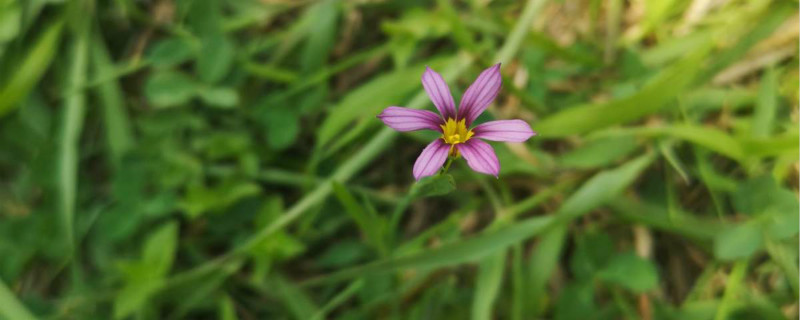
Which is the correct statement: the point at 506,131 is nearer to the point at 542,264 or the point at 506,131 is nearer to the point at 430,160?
the point at 430,160

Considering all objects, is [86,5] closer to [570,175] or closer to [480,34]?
[480,34]

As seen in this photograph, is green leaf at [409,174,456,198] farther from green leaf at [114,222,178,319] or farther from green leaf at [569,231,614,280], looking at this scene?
green leaf at [114,222,178,319]

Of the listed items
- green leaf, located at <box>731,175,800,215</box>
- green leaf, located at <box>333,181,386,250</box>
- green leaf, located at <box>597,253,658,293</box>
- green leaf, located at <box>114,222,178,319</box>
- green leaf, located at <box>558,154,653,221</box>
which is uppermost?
green leaf, located at <box>731,175,800,215</box>

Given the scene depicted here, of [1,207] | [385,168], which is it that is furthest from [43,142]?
[385,168]

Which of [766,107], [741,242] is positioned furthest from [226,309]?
[766,107]

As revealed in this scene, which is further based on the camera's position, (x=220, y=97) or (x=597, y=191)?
(x=220, y=97)

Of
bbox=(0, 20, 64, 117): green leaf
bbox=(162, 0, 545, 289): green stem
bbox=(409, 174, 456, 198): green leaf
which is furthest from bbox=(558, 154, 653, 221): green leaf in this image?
bbox=(0, 20, 64, 117): green leaf
